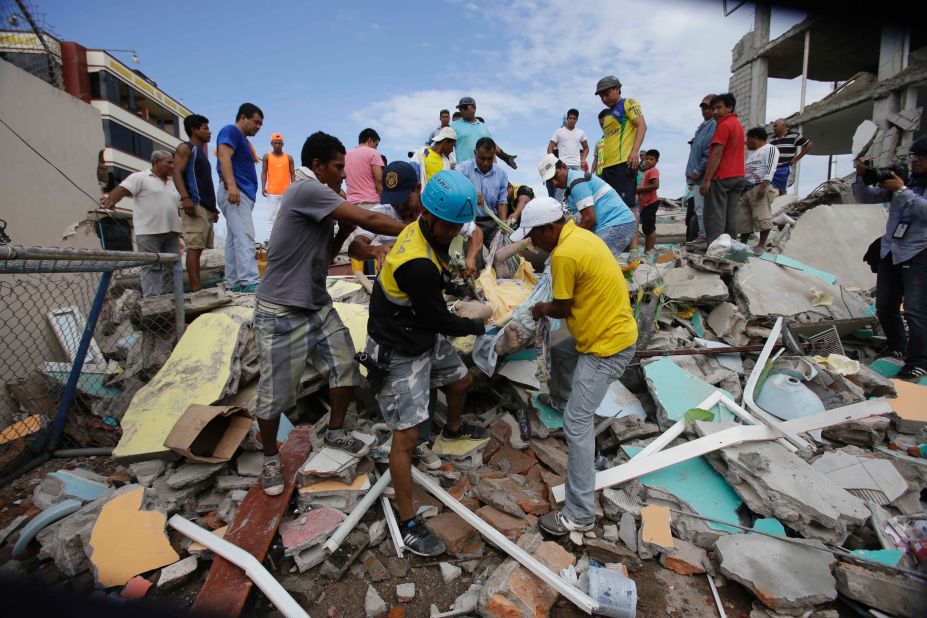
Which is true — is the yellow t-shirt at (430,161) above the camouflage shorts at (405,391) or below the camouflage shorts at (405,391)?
above

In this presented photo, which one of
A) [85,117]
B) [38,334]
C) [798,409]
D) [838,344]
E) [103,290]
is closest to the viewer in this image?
[103,290]

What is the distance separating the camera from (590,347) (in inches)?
102

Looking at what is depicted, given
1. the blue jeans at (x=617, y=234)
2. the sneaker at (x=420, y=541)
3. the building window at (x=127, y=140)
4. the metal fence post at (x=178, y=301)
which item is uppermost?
the building window at (x=127, y=140)

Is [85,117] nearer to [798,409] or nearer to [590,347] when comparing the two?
[590,347]

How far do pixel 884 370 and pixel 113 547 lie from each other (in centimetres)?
663

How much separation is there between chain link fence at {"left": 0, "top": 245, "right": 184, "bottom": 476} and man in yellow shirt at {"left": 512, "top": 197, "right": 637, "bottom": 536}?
2908 millimetres

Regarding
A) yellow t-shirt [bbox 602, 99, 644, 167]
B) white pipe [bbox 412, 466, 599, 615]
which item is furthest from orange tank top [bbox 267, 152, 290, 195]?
white pipe [bbox 412, 466, 599, 615]

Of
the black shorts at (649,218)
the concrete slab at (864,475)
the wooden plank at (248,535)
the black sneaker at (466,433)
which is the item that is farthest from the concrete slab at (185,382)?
the black shorts at (649,218)

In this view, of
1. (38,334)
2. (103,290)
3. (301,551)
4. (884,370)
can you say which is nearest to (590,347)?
(301,551)

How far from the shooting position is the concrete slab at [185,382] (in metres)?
2.99

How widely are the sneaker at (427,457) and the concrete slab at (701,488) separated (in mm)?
1361

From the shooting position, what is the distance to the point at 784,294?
209 inches

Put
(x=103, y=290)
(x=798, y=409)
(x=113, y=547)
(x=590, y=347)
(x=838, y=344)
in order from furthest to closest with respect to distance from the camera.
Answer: (x=838, y=344) < (x=798, y=409) < (x=103, y=290) < (x=590, y=347) < (x=113, y=547)

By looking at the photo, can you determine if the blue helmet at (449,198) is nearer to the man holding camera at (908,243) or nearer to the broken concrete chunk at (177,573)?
the broken concrete chunk at (177,573)
